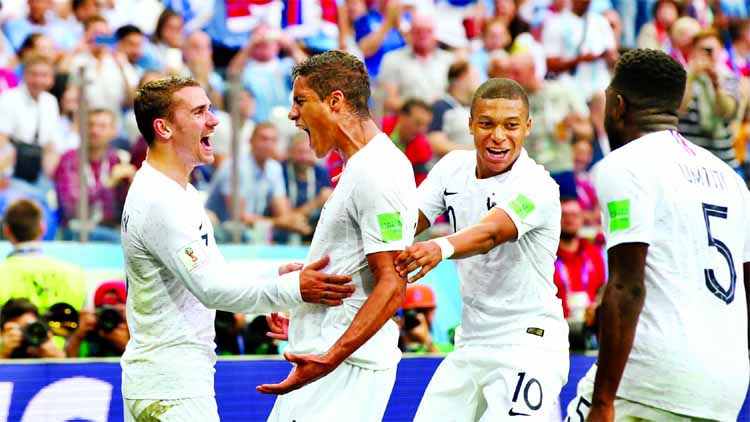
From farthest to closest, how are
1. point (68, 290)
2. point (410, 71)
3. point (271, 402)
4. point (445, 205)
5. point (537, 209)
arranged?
point (410, 71) < point (68, 290) < point (271, 402) < point (445, 205) < point (537, 209)

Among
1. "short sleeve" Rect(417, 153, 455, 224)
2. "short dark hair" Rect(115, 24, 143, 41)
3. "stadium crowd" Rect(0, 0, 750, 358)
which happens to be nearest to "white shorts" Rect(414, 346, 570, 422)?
"short sleeve" Rect(417, 153, 455, 224)

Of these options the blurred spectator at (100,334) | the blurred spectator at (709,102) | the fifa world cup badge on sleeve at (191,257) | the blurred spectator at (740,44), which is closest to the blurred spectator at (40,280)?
the blurred spectator at (100,334)

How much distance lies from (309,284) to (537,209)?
125 cm

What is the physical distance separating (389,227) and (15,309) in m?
3.50

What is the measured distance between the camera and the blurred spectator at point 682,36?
1273cm

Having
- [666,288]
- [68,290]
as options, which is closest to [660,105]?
[666,288]

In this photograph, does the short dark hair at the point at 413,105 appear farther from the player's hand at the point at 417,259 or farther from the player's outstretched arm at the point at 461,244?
the player's hand at the point at 417,259

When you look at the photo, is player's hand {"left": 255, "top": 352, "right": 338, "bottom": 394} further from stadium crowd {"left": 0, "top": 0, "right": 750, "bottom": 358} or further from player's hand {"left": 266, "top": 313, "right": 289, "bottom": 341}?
stadium crowd {"left": 0, "top": 0, "right": 750, "bottom": 358}

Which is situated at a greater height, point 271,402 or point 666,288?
point 666,288

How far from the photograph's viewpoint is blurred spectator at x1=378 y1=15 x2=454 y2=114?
35.2 feet

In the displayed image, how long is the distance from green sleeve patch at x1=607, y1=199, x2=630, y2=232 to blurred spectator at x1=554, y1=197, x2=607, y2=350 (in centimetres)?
478

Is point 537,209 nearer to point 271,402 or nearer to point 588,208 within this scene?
point 271,402

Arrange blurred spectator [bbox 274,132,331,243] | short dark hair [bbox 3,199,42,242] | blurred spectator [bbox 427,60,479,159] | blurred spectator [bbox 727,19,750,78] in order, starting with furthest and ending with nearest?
blurred spectator [bbox 727,19,750,78]
blurred spectator [bbox 427,60,479,159]
blurred spectator [bbox 274,132,331,243]
short dark hair [bbox 3,199,42,242]

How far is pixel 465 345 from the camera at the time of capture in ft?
18.5
